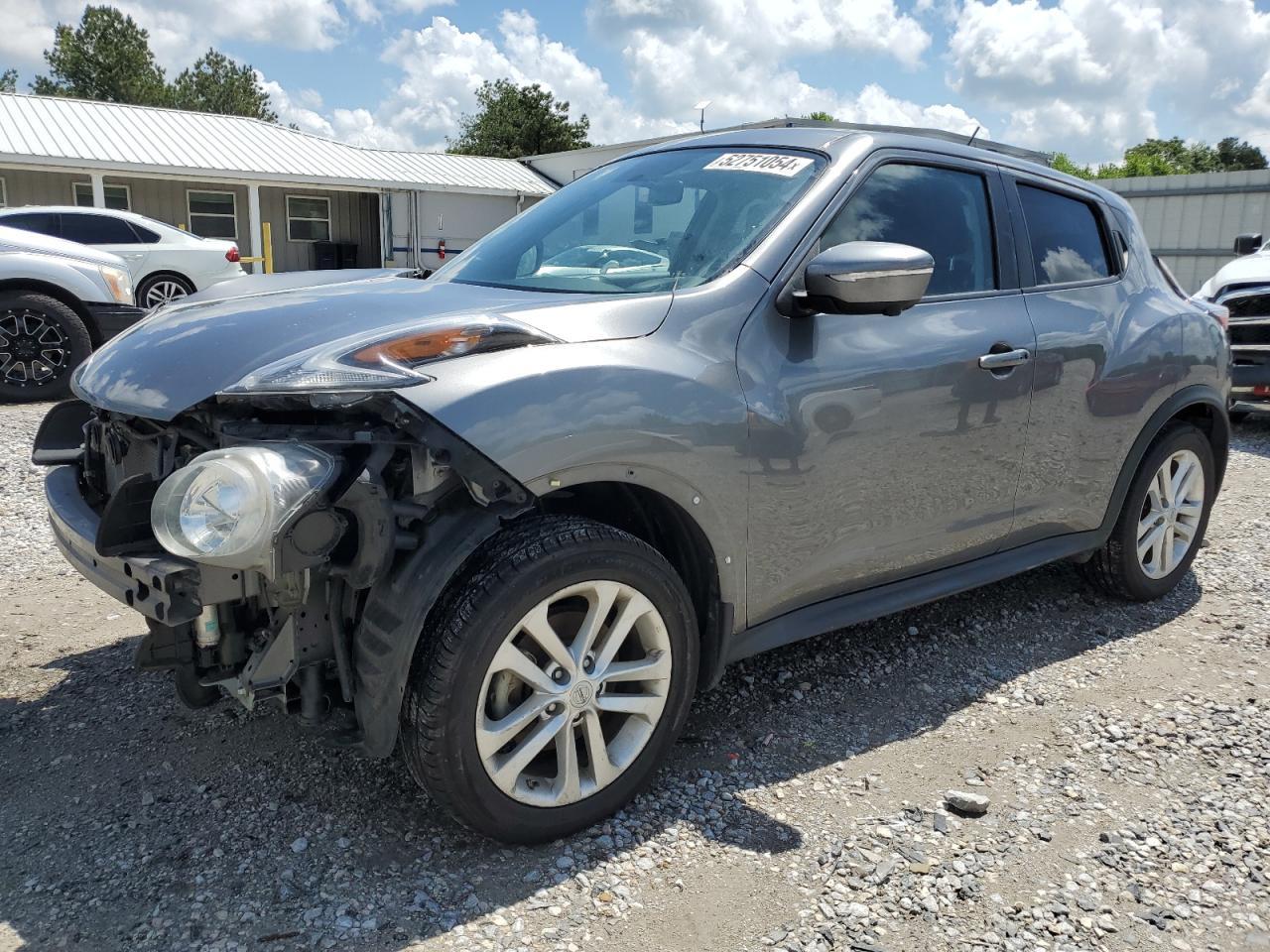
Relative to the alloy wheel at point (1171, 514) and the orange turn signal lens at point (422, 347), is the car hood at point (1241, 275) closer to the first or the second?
the alloy wheel at point (1171, 514)

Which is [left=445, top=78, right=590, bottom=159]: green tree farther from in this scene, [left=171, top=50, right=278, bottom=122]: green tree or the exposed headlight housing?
the exposed headlight housing

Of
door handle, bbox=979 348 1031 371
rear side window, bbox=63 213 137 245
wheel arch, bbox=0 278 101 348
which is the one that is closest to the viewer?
door handle, bbox=979 348 1031 371

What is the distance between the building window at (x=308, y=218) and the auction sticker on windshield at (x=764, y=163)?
25081 millimetres

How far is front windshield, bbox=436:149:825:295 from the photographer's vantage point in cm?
310

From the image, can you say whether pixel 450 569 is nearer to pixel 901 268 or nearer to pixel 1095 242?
pixel 901 268

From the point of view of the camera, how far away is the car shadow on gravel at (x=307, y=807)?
7.93ft

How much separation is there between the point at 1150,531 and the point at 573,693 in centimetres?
308

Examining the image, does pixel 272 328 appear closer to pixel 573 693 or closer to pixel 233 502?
pixel 233 502

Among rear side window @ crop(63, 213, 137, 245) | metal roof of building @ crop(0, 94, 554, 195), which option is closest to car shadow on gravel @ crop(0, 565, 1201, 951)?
rear side window @ crop(63, 213, 137, 245)

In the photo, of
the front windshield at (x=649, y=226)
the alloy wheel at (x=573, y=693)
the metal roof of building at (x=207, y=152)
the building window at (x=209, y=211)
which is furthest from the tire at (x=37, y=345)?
the building window at (x=209, y=211)

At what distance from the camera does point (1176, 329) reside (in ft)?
14.0

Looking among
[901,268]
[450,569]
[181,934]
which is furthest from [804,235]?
[181,934]

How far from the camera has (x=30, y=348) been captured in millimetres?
8539

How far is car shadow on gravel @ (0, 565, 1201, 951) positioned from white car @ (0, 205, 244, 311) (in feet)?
34.5
